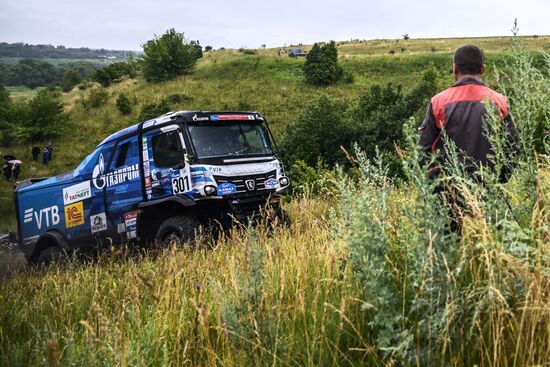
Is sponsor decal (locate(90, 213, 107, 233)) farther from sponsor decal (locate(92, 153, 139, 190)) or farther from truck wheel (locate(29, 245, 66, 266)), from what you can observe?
truck wheel (locate(29, 245, 66, 266))

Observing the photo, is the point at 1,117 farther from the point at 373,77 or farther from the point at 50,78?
the point at 50,78

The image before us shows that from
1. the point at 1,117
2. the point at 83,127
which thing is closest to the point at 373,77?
the point at 83,127

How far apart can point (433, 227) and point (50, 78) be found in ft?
384

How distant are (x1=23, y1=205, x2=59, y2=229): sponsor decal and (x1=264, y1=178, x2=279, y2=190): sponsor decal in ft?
16.5

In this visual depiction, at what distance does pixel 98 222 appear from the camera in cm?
986

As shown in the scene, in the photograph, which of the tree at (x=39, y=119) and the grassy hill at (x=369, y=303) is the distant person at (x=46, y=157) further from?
the grassy hill at (x=369, y=303)

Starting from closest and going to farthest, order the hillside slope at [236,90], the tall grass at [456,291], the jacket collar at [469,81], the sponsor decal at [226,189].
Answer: the tall grass at [456,291]
the jacket collar at [469,81]
the sponsor decal at [226,189]
the hillside slope at [236,90]

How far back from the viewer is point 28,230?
37.9 feet

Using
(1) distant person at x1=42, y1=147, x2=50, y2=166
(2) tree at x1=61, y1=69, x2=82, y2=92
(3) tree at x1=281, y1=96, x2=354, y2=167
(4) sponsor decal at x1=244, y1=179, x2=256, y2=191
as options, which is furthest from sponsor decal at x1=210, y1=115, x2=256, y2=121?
(2) tree at x1=61, y1=69, x2=82, y2=92

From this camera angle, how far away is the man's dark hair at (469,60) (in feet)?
13.7

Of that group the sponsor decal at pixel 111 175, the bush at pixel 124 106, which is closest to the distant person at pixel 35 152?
the bush at pixel 124 106

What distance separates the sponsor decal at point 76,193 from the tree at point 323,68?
38.1m

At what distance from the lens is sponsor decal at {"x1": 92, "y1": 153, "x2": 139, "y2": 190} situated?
30.4ft

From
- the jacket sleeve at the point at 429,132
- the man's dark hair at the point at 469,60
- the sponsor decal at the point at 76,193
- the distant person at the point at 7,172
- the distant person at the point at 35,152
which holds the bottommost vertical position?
the distant person at the point at 7,172
